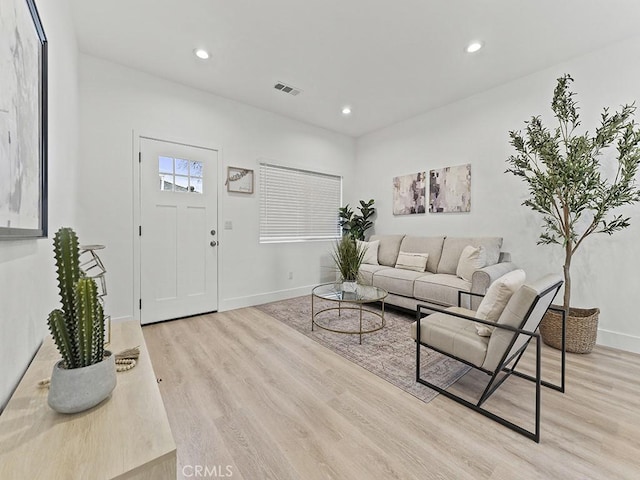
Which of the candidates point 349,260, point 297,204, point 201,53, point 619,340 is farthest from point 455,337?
point 201,53

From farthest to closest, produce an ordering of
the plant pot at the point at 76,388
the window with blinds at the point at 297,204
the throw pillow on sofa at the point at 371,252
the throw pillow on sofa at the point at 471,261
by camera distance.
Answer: the throw pillow on sofa at the point at 371,252 < the window with blinds at the point at 297,204 < the throw pillow on sofa at the point at 471,261 < the plant pot at the point at 76,388

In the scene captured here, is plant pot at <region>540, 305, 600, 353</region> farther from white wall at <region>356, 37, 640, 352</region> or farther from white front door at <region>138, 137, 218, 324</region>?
white front door at <region>138, 137, 218, 324</region>

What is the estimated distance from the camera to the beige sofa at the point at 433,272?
9.75ft

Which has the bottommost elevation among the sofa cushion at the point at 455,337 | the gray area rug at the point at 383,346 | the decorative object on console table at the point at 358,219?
the gray area rug at the point at 383,346

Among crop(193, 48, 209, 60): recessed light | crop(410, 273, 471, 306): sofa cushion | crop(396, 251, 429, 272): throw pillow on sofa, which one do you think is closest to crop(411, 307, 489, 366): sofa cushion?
crop(410, 273, 471, 306): sofa cushion

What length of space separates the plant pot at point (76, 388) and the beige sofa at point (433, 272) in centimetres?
299

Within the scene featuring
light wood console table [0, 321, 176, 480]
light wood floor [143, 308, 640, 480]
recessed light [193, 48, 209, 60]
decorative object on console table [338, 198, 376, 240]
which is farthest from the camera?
decorative object on console table [338, 198, 376, 240]

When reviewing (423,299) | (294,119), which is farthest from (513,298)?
(294,119)

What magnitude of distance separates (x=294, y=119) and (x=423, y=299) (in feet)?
10.7

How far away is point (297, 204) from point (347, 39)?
A: 7.87 ft

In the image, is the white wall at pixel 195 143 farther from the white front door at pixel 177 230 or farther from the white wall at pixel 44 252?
the white wall at pixel 44 252

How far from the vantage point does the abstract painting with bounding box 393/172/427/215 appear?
420 centimetres

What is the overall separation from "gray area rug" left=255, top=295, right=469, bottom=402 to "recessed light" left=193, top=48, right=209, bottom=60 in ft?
9.65

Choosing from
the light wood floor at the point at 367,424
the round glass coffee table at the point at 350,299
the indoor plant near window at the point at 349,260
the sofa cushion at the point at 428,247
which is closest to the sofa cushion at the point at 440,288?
the sofa cushion at the point at 428,247
